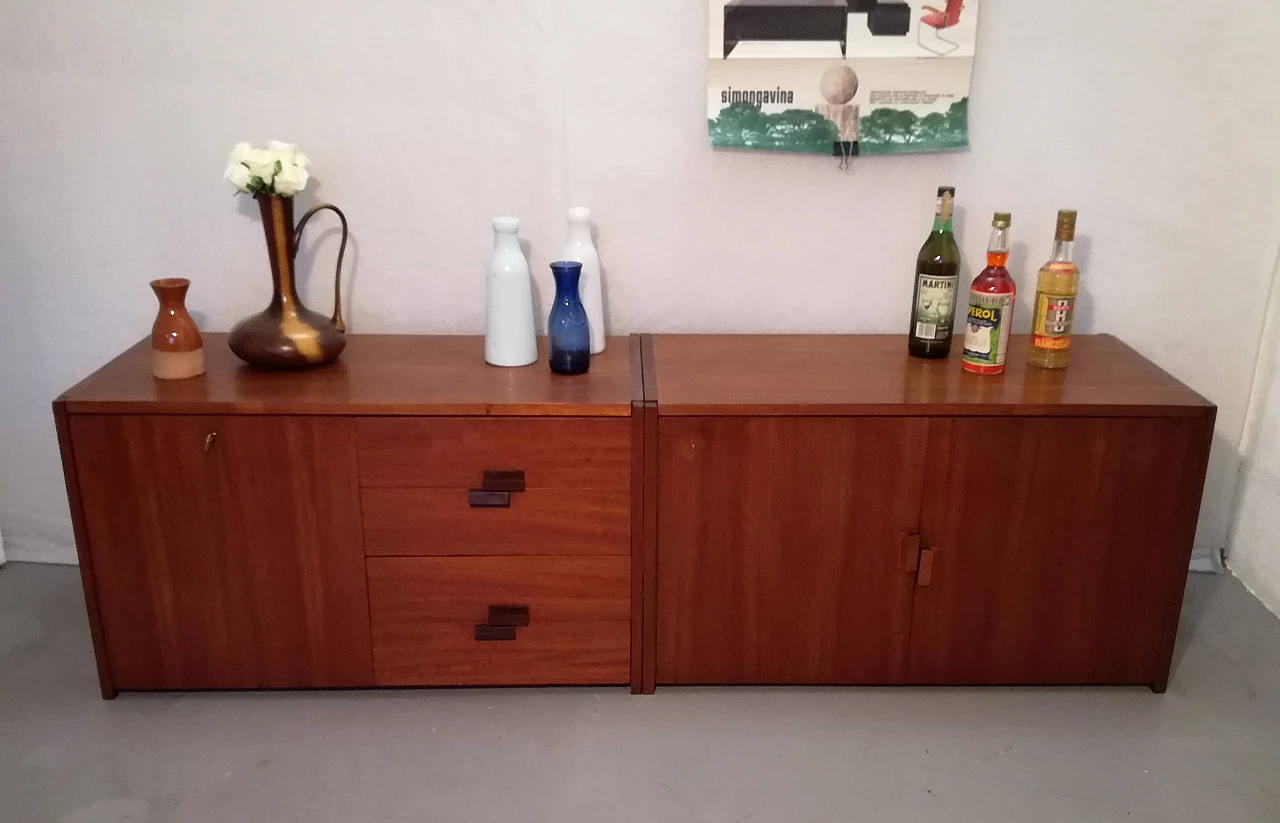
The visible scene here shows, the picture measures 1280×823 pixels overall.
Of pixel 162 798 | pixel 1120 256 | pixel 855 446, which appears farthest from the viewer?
pixel 1120 256

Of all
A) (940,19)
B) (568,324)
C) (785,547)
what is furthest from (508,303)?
(940,19)

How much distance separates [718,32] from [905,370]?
0.75m

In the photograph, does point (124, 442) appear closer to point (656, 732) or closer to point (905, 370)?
point (656, 732)

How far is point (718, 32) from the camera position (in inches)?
72.9

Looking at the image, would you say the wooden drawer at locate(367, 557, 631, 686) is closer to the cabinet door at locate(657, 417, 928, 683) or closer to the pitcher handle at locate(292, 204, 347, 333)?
the cabinet door at locate(657, 417, 928, 683)

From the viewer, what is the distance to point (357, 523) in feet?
5.59

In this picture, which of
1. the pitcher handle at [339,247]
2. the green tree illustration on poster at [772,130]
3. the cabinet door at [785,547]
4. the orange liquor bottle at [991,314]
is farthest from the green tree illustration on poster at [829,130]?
the pitcher handle at [339,247]

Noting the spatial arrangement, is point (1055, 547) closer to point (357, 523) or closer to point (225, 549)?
point (357, 523)

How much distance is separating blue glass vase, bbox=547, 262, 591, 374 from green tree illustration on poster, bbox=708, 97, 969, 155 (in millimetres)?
444

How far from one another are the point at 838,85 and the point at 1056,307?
60 cm

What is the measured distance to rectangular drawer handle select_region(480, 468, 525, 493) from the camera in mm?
1678

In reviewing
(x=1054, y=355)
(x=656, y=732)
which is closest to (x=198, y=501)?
(x=656, y=732)

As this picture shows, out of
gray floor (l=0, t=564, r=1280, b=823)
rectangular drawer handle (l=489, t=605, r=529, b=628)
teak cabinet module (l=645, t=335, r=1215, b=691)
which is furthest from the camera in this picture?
rectangular drawer handle (l=489, t=605, r=529, b=628)

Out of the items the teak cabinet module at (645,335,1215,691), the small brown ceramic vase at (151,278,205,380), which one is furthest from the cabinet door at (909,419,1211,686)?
the small brown ceramic vase at (151,278,205,380)
